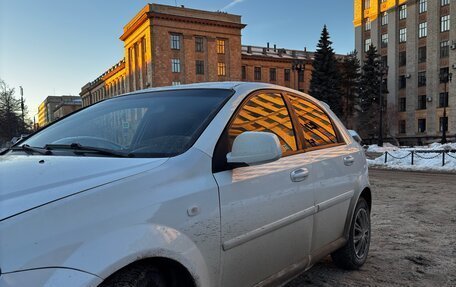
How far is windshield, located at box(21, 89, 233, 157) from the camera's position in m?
2.59

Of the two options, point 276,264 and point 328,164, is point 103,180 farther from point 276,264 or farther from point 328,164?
point 328,164

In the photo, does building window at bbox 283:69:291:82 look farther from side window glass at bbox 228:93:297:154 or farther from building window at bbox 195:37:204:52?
side window glass at bbox 228:93:297:154

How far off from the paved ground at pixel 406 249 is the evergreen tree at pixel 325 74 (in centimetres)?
4710

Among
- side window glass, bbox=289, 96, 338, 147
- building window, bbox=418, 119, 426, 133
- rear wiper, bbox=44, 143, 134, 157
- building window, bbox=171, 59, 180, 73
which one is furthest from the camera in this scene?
building window, bbox=171, 59, 180, 73

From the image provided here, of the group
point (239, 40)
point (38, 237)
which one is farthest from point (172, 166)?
point (239, 40)

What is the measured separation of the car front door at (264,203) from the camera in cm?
250

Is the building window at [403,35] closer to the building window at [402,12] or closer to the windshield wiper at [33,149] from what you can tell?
the building window at [402,12]

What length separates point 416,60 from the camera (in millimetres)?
60969

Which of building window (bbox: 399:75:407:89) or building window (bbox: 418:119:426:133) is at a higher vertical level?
building window (bbox: 399:75:407:89)

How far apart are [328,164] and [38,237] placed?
2.63 m

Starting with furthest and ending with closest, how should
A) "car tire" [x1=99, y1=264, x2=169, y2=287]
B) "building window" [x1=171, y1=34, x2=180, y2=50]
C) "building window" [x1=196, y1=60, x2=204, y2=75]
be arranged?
1. "building window" [x1=196, y1=60, x2=204, y2=75]
2. "building window" [x1=171, y1=34, x2=180, y2=50]
3. "car tire" [x1=99, y1=264, x2=169, y2=287]

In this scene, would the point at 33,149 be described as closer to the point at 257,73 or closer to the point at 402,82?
the point at 402,82

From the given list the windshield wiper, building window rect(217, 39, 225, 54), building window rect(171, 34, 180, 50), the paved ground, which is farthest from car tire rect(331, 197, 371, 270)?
building window rect(217, 39, 225, 54)

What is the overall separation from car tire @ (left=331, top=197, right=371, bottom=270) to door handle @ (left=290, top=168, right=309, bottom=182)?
120 cm
